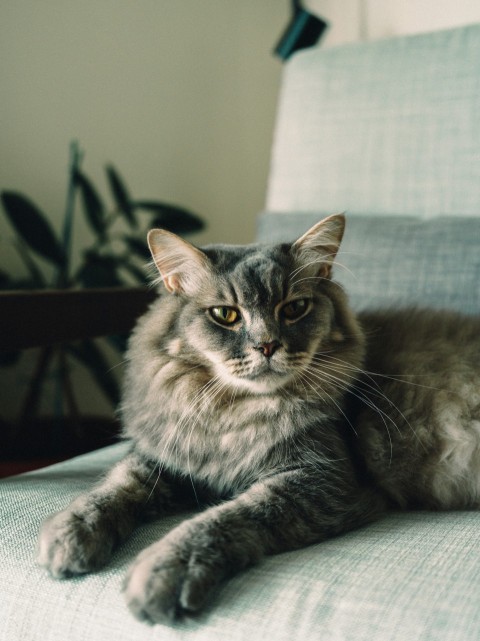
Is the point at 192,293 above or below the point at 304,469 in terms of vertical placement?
above

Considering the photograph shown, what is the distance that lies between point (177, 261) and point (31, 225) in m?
1.01

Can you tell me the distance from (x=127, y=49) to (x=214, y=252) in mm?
1701

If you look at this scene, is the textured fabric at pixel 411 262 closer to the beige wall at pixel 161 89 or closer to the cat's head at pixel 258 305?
the cat's head at pixel 258 305

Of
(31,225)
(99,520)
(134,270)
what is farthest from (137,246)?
(99,520)

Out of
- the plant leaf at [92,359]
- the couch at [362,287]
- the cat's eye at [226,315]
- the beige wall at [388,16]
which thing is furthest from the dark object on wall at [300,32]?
the cat's eye at [226,315]

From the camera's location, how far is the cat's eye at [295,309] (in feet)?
3.72

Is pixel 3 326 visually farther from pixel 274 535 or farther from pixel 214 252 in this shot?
pixel 274 535

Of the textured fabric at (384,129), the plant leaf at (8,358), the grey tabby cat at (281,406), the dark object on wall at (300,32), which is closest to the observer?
the grey tabby cat at (281,406)

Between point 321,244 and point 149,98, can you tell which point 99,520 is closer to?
point 321,244

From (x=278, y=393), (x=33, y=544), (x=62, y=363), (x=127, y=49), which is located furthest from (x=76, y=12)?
(x=33, y=544)

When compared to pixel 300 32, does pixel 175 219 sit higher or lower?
lower

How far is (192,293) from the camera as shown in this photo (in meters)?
1.17

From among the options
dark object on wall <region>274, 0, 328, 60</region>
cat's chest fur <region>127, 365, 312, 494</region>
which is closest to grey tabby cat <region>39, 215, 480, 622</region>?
cat's chest fur <region>127, 365, 312, 494</region>

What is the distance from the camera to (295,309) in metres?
1.15
